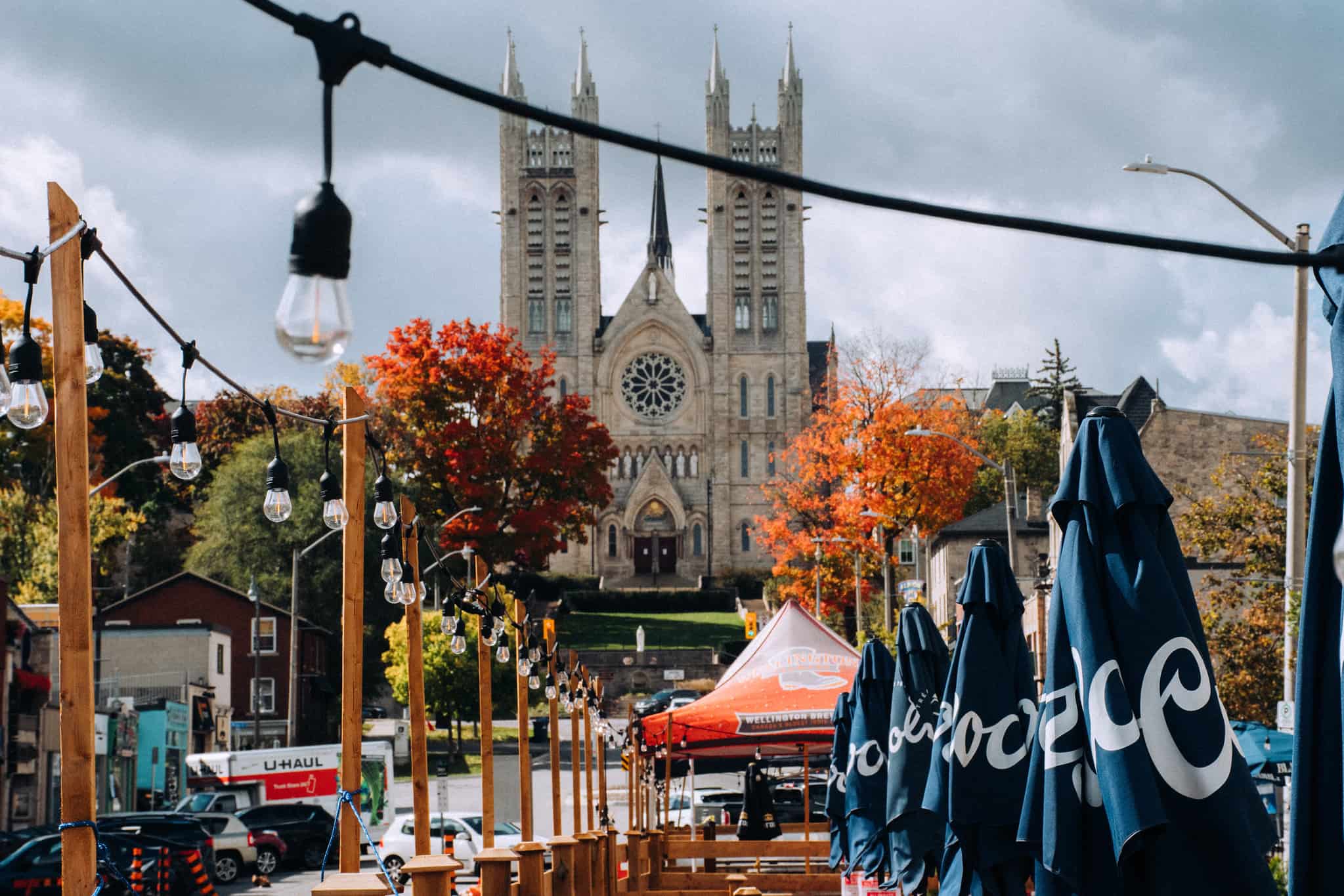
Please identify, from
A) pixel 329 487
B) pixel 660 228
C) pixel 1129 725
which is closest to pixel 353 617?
pixel 329 487

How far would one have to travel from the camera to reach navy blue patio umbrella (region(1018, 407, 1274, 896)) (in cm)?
605

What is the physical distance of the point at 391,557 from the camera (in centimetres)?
1151

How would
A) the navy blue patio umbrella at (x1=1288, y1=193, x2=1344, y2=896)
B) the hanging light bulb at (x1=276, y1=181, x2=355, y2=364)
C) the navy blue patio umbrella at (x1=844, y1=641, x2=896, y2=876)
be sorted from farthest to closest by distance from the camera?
the navy blue patio umbrella at (x1=844, y1=641, x2=896, y2=876) < the navy blue patio umbrella at (x1=1288, y1=193, x2=1344, y2=896) < the hanging light bulb at (x1=276, y1=181, x2=355, y2=364)

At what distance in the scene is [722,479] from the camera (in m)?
104

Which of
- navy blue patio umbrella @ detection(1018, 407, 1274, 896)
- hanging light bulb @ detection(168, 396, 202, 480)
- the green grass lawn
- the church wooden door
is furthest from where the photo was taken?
the church wooden door

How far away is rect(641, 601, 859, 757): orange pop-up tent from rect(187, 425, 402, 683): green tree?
46947 mm

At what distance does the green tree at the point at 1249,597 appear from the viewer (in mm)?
29672

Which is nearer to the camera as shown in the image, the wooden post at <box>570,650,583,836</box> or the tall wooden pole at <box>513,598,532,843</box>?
the tall wooden pole at <box>513,598,532,843</box>

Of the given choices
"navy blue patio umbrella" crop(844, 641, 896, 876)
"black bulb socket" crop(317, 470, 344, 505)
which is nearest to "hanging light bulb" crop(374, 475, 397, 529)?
"black bulb socket" crop(317, 470, 344, 505)

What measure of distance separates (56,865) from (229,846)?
22.2 ft

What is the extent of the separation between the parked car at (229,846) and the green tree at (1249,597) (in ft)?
57.9

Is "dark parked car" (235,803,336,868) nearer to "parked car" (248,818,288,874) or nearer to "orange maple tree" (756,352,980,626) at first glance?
"parked car" (248,818,288,874)

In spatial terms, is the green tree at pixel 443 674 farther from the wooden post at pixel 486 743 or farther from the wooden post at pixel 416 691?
the wooden post at pixel 416 691

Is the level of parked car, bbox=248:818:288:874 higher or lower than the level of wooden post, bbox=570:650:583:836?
lower
